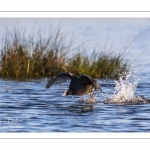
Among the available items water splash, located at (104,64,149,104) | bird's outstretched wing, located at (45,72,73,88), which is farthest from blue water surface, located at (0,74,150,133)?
bird's outstretched wing, located at (45,72,73,88)

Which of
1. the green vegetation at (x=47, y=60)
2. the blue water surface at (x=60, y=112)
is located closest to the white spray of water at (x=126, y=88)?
the blue water surface at (x=60, y=112)

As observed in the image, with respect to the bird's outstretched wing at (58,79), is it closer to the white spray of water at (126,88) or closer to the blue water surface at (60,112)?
the blue water surface at (60,112)

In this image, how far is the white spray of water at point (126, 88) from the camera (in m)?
15.1

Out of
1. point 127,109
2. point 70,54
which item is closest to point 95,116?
point 127,109

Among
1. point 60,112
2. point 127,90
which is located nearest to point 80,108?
point 60,112

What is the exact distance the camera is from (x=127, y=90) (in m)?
15.3

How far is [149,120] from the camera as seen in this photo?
13.8 meters

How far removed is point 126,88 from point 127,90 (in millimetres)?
101

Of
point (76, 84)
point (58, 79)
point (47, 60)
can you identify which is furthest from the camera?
point (47, 60)

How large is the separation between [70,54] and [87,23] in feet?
7.65

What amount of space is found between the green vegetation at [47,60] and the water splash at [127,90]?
0.45m

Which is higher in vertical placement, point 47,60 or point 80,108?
point 47,60

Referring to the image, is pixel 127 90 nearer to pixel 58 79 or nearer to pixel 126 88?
pixel 126 88
